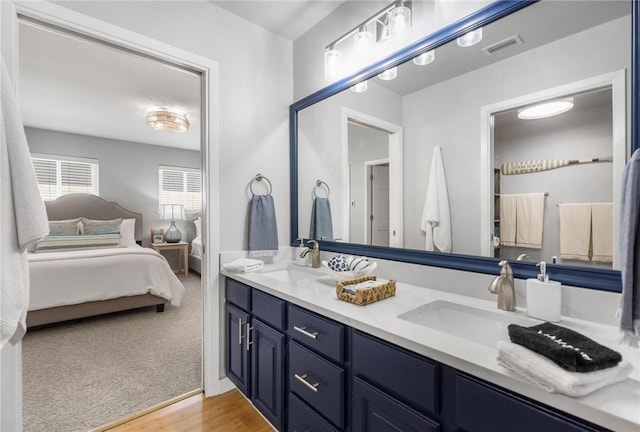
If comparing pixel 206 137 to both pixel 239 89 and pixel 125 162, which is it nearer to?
pixel 239 89

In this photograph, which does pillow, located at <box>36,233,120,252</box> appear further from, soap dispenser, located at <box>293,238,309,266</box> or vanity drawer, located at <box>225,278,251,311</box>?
soap dispenser, located at <box>293,238,309,266</box>

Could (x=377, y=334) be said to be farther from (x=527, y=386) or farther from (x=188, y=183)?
(x=188, y=183)

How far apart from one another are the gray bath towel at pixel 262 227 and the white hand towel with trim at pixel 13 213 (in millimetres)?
1177

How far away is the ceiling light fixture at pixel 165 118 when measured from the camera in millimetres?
3686

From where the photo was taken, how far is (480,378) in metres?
0.72

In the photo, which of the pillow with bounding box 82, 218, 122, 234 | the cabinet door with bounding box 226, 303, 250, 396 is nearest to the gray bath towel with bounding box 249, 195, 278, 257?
the cabinet door with bounding box 226, 303, 250, 396

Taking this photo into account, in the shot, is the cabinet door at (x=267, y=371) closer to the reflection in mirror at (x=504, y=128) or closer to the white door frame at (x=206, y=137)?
the white door frame at (x=206, y=137)

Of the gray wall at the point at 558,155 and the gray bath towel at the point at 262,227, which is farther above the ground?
the gray wall at the point at 558,155

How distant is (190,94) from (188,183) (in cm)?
313

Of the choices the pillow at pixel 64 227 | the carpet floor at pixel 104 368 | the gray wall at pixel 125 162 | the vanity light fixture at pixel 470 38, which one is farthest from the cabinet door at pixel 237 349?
the gray wall at pixel 125 162

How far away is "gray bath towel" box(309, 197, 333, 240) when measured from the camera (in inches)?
80.4

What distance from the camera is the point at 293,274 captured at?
79.4 inches

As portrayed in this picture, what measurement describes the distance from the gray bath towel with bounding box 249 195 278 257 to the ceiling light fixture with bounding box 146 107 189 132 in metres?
2.47

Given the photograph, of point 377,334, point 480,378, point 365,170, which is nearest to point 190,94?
point 365,170
